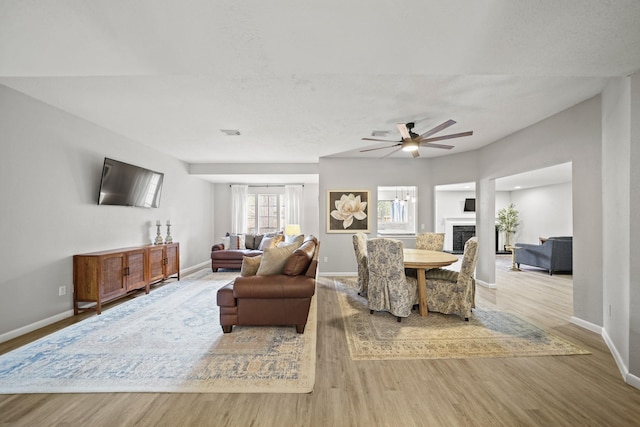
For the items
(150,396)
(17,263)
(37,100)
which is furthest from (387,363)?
(37,100)

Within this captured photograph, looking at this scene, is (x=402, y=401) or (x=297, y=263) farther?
(x=297, y=263)

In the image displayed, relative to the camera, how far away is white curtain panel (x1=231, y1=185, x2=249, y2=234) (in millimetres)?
7836

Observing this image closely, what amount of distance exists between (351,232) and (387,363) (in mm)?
3624

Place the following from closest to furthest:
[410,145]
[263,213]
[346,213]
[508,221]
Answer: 1. [410,145]
2. [346,213]
3. [263,213]
4. [508,221]

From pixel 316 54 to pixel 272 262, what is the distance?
2.13 metres

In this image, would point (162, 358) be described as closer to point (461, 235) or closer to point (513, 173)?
point (513, 173)

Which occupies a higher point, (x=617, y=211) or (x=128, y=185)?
(x=128, y=185)

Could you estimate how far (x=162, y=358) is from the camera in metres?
2.37

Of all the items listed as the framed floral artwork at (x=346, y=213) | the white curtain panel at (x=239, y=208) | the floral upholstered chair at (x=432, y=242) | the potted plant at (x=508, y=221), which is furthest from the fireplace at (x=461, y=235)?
the white curtain panel at (x=239, y=208)

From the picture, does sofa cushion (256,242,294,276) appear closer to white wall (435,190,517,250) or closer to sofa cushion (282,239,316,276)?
sofa cushion (282,239,316,276)

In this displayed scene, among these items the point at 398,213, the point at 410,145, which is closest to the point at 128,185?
the point at 410,145

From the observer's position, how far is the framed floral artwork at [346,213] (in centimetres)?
581

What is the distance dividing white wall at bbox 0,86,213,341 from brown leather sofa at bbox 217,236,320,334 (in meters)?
2.17

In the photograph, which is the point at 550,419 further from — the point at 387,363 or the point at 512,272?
the point at 512,272
